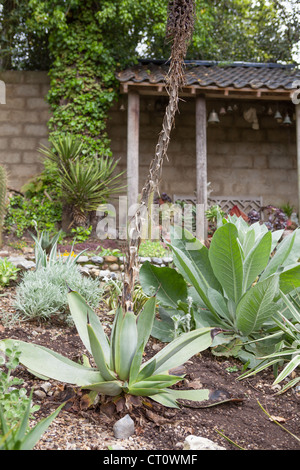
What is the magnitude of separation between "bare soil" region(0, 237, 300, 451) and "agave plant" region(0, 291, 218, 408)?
92 millimetres

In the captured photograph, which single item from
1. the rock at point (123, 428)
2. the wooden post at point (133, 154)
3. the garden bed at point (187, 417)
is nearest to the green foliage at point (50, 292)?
the garden bed at point (187, 417)

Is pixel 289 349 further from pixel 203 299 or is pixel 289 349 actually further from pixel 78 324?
pixel 78 324

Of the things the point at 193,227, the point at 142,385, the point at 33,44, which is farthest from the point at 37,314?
the point at 33,44

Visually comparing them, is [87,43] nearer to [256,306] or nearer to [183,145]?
[183,145]

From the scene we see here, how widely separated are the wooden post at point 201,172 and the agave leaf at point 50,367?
4780 millimetres

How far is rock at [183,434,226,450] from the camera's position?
6.03 ft

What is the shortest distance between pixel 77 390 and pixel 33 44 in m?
8.78

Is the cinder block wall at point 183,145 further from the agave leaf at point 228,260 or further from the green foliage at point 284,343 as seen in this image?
the green foliage at point 284,343

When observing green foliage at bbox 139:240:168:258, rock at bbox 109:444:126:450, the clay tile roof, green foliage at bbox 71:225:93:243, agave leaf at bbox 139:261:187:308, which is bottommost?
rock at bbox 109:444:126:450

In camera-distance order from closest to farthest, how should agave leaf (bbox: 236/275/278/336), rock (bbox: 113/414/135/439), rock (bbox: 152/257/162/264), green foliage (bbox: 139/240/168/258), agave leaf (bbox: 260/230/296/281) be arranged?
rock (bbox: 113/414/135/439) → agave leaf (bbox: 236/275/278/336) → agave leaf (bbox: 260/230/296/281) → rock (bbox: 152/257/162/264) → green foliage (bbox: 139/240/168/258)

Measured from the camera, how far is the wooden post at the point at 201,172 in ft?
22.8

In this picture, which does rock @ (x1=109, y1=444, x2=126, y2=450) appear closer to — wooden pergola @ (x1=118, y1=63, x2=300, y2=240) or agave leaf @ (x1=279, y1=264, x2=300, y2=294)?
agave leaf @ (x1=279, y1=264, x2=300, y2=294)

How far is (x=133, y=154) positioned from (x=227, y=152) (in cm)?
288

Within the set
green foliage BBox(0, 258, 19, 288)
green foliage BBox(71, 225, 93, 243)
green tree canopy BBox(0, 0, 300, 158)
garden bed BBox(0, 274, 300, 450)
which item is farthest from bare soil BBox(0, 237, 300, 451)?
green tree canopy BBox(0, 0, 300, 158)
